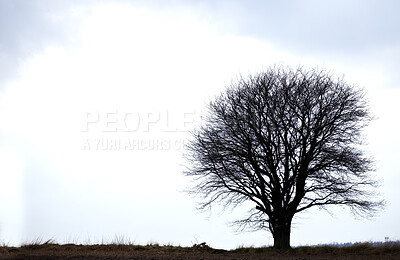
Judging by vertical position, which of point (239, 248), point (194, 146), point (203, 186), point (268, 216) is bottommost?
point (239, 248)

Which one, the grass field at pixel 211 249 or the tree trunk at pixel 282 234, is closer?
the grass field at pixel 211 249

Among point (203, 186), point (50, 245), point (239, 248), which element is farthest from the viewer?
point (203, 186)

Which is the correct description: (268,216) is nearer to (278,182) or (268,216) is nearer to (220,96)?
(278,182)

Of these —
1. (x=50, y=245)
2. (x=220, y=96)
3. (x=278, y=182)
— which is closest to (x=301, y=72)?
(x=220, y=96)

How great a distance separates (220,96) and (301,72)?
412cm

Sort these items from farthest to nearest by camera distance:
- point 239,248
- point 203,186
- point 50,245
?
point 203,186 → point 239,248 → point 50,245

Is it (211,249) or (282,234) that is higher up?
(282,234)

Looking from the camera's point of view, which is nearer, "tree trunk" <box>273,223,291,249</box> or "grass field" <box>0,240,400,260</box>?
"grass field" <box>0,240,400,260</box>

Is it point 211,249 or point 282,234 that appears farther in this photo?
point 282,234

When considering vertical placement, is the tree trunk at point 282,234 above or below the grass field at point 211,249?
above

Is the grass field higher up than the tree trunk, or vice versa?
the tree trunk

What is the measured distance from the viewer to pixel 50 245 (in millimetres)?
18422

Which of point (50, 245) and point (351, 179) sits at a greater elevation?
point (351, 179)

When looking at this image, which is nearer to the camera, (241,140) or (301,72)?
(241,140)
